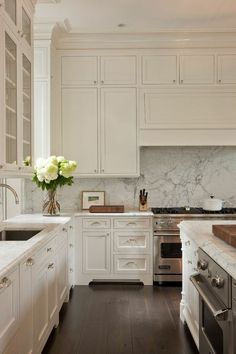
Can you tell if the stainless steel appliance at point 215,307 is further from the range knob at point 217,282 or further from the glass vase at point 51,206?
the glass vase at point 51,206

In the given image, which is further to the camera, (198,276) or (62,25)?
(62,25)

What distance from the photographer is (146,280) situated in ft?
14.5

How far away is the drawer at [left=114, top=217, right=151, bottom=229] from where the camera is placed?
442 cm

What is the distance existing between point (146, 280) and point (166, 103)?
210 cm

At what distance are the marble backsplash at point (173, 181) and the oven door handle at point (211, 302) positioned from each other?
8.83 feet

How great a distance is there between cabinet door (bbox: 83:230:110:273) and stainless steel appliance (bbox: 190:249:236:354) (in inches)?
87.0

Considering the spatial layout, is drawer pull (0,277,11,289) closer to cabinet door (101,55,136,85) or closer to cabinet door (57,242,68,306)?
cabinet door (57,242,68,306)

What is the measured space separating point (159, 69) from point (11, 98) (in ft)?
7.79

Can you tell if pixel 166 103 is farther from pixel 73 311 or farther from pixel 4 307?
pixel 4 307

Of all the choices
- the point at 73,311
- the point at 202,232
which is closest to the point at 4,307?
the point at 202,232

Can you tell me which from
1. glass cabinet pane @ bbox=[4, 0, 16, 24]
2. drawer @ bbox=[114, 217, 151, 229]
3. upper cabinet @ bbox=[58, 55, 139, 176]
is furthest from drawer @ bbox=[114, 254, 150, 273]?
glass cabinet pane @ bbox=[4, 0, 16, 24]

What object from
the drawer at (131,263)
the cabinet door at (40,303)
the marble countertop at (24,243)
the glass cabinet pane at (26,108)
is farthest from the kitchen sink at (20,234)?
the drawer at (131,263)

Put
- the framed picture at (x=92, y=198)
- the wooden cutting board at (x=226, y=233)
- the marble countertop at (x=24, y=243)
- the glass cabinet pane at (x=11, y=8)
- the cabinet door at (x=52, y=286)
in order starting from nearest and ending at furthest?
the marble countertop at (x=24, y=243)
the wooden cutting board at (x=226, y=233)
the glass cabinet pane at (x=11, y=8)
the cabinet door at (x=52, y=286)
the framed picture at (x=92, y=198)

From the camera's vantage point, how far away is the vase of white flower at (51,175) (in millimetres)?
3877
